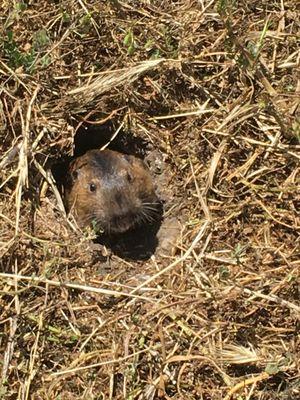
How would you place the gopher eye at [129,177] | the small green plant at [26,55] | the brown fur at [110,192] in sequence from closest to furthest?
the small green plant at [26,55] → the brown fur at [110,192] → the gopher eye at [129,177]

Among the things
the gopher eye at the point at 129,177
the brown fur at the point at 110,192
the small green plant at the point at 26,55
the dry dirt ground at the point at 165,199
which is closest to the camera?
the dry dirt ground at the point at 165,199

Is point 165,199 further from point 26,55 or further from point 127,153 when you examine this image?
point 26,55

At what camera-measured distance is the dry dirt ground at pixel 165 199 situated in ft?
15.2

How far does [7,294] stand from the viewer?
4.70m

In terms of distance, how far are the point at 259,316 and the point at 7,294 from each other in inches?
53.4

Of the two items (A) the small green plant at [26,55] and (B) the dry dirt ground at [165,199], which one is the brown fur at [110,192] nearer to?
(B) the dry dirt ground at [165,199]

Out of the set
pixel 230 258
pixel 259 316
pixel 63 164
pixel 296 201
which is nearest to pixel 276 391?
pixel 259 316

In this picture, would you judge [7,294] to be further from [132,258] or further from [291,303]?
[291,303]

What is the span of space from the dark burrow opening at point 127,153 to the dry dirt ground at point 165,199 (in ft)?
0.06

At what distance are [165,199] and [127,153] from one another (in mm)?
443

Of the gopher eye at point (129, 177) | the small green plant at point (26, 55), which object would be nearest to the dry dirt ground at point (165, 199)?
the small green plant at point (26, 55)

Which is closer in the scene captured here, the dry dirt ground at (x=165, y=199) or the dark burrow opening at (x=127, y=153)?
the dry dirt ground at (x=165, y=199)

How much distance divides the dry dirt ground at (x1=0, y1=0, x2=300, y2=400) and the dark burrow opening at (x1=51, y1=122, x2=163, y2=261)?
0.06 ft

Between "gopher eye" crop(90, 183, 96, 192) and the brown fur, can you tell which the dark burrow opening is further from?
"gopher eye" crop(90, 183, 96, 192)
